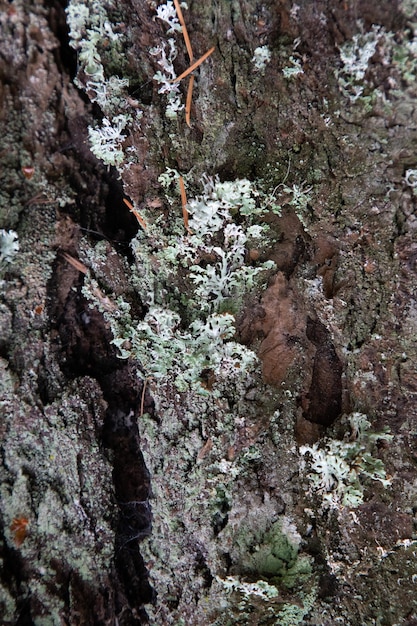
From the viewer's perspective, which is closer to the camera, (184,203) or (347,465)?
(347,465)

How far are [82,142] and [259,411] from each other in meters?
1.83

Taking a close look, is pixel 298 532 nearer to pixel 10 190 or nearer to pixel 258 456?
pixel 258 456

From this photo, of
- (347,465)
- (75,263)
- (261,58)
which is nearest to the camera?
(347,465)

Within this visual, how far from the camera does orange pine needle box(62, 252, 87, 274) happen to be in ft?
8.50

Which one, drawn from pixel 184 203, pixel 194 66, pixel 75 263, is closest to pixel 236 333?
pixel 184 203

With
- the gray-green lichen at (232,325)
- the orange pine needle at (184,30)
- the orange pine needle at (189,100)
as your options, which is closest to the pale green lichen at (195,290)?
the gray-green lichen at (232,325)

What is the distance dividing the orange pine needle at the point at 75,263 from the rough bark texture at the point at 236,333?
0.02 m

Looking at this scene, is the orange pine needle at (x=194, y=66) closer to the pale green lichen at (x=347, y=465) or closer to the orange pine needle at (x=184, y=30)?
the orange pine needle at (x=184, y=30)

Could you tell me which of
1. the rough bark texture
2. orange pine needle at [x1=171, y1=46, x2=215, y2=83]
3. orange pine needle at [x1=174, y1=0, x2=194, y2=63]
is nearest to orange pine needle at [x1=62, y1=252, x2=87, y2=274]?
the rough bark texture

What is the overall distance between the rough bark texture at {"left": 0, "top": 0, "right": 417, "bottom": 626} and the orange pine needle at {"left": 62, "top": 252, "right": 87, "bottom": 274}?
2cm

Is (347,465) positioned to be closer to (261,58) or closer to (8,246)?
(8,246)

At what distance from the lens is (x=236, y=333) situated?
2.51 meters

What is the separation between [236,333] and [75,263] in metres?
1.01

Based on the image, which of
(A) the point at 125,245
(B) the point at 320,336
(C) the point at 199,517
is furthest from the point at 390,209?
(C) the point at 199,517
